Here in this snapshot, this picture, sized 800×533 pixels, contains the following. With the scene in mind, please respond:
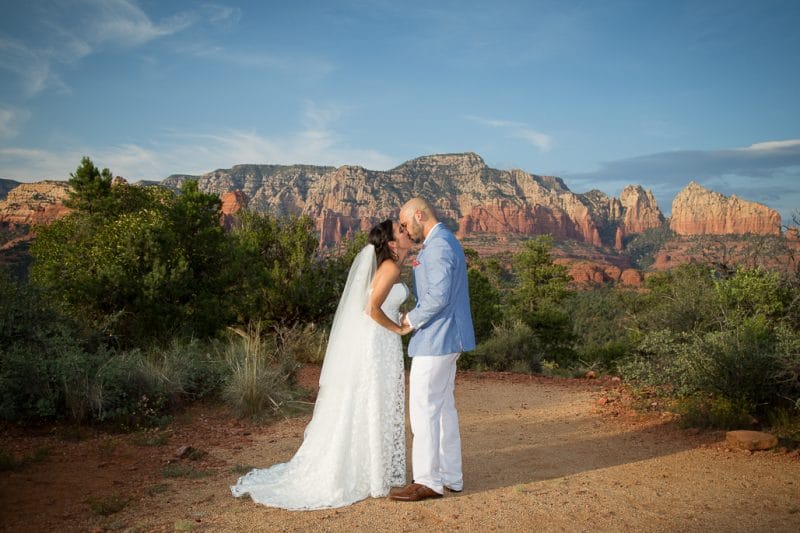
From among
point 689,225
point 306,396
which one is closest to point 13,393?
point 306,396

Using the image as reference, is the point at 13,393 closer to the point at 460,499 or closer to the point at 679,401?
the point at 460,499

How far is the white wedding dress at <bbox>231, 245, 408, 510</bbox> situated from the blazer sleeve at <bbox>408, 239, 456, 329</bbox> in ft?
1.63

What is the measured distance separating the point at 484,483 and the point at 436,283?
79.6 inches

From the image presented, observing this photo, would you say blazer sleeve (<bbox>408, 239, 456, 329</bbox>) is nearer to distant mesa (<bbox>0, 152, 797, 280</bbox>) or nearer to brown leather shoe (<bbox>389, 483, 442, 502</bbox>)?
brown leather shoe (<bbox>389, 483, 442, 502</bbox>)

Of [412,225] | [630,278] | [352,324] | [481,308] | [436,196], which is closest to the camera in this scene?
[412,225]

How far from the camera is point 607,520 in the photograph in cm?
395

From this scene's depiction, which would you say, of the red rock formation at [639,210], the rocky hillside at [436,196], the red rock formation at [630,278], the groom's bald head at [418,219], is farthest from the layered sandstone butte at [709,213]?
the groom's bald head at [418,219]

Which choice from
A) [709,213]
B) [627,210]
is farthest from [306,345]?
[627,210]

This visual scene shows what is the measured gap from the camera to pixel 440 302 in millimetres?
4148

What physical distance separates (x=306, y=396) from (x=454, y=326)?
16.7 feet

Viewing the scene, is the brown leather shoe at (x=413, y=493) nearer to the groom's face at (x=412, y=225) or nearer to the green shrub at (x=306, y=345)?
the groom's face at (x=412, y=225)

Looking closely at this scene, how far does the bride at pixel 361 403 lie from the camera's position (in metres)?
4.47

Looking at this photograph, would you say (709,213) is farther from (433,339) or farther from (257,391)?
(433,339)

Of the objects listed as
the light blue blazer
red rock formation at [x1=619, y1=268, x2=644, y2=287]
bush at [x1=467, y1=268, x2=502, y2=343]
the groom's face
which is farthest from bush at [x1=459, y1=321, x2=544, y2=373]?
red rock formation at [x1=619, y1=268, x2=644, y2=287]
